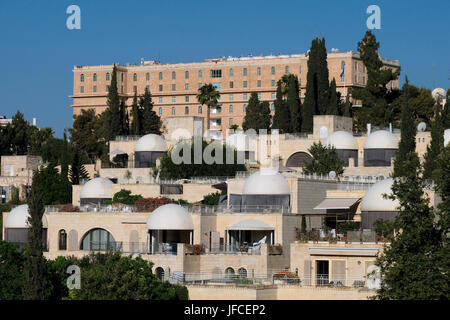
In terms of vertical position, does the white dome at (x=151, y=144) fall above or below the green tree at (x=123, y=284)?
above

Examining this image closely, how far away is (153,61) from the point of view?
13738 centimetres

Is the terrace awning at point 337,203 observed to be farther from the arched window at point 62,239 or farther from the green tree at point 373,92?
the green tree at point 373,92

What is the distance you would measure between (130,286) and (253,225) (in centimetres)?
1304

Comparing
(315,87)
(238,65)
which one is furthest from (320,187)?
(238,65)

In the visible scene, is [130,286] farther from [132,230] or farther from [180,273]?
[132,230]

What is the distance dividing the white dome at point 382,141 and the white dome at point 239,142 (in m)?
9.48

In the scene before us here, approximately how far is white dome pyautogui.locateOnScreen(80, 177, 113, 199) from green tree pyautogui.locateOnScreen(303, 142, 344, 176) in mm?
Result: 12365

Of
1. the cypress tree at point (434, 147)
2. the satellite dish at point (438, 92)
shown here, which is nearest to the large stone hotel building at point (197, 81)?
the satellite dish at point (438, 92)

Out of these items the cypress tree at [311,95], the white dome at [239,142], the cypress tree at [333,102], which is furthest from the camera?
the cypress tree at [333,102]

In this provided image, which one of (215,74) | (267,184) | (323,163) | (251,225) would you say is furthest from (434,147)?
(215,74)

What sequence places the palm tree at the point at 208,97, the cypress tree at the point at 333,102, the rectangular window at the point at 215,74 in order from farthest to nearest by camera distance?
the rectangular window at the point at 215,74, the palm tree at the point at 208,97, the cypress tree at the point at 333,102

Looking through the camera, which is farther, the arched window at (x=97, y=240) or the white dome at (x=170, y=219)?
the arched window at (x=97, y=240)

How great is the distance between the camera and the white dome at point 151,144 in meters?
85.0

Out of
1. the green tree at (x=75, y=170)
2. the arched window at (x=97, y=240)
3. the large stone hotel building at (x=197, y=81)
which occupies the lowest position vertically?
the arched window at (x=97, y=240)
